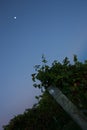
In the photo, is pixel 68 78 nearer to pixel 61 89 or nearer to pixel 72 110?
pixel 61 89

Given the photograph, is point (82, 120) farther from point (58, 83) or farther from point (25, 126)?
point (25, 126)

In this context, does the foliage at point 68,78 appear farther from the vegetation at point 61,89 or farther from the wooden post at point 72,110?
the wooden post at point 72,110

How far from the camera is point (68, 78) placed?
874 centimetres

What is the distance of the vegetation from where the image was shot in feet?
26.8

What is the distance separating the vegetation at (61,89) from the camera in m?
8.18

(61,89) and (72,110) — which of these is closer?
(72,110)

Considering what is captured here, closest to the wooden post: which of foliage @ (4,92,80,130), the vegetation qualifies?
the vegetation

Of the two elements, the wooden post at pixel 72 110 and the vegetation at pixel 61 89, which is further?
the vegetation at pixel 61 89

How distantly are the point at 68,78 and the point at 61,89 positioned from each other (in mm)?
484

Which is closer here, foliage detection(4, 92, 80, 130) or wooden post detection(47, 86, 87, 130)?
wooden post detection(47, 86, 87, 130)

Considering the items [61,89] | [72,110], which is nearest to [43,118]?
[61,89]

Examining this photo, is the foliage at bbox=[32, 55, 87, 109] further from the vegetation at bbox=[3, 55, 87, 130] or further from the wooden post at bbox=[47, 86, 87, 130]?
the wooden post at bbox=[47, 86, 87, 130]

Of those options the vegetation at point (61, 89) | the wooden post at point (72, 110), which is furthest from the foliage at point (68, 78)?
the wooden post at point (72, 110)

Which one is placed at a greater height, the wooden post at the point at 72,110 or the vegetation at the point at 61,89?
the vegetation at the point at 61,89
